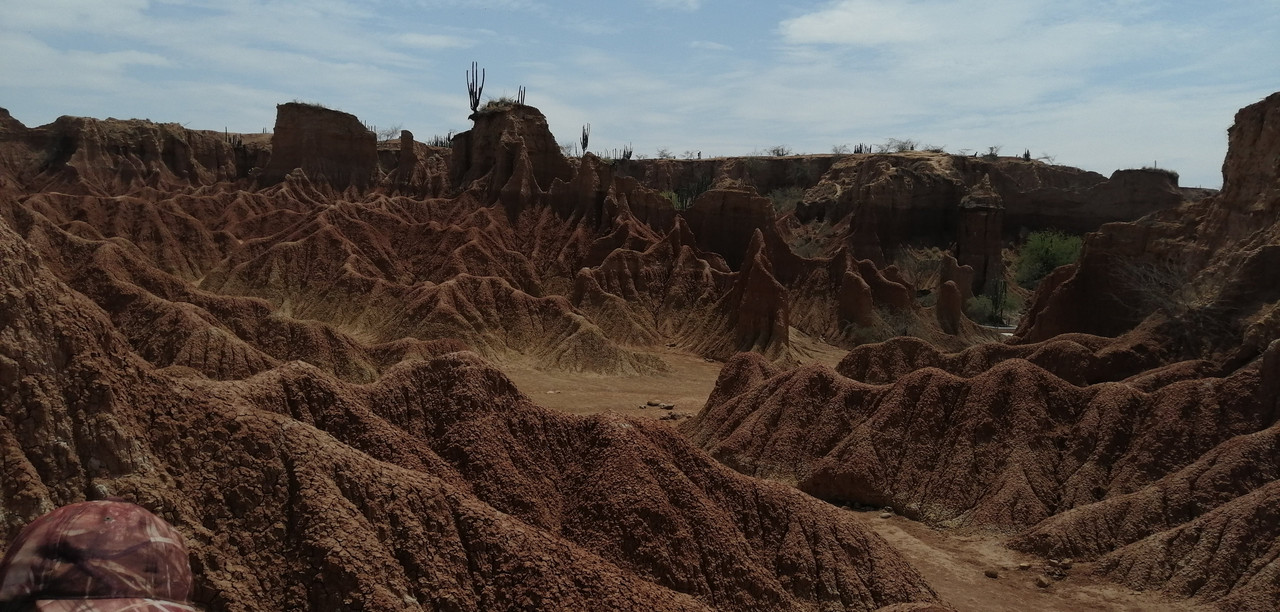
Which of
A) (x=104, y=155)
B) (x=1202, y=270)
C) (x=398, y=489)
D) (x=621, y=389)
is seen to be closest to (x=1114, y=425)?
(x=1202, y=270)

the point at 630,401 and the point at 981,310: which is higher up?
the point at 981,310

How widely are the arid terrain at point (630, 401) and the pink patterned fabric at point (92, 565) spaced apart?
5.41 metres

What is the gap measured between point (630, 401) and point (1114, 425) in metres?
19.1

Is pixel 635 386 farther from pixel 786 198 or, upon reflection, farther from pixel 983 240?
pixel 786 198

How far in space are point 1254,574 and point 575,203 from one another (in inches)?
A: 1890

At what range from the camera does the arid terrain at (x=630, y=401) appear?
28.9 ft

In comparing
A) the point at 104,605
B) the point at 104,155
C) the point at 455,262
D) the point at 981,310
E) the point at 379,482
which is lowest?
the point at 981,310

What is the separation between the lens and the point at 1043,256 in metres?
Result: 64.3

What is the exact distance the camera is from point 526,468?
13.1 metres

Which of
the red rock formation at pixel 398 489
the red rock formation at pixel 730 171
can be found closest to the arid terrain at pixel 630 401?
the red rock formation at pixel 398 489

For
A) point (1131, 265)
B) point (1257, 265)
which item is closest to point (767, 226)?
point (1131, 265)

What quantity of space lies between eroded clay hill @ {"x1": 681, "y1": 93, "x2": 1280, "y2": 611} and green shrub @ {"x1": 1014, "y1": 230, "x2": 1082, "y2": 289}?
1337 inches

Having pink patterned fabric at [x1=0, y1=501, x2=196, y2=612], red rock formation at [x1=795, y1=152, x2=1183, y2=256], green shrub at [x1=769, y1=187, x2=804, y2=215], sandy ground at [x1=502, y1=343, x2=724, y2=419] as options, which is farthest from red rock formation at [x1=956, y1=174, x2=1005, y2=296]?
pink patterned fabric at [x1=0, y1=501, x2=196, y2=612]

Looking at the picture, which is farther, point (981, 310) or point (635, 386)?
point (981, 310)
